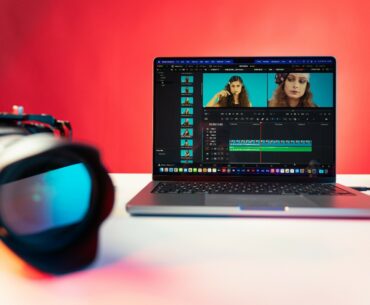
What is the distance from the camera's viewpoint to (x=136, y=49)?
2316 millimetres

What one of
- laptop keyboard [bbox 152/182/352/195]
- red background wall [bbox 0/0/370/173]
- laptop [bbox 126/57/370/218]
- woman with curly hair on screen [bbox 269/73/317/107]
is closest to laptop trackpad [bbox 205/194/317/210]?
laptop keyboard [bbox 152/182/352/195]

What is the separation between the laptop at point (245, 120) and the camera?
858mm

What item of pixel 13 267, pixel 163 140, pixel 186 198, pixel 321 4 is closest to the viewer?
pixel 13 267

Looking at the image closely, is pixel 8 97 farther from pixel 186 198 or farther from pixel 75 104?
pixel 186 198

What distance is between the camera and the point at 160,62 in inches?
34.8

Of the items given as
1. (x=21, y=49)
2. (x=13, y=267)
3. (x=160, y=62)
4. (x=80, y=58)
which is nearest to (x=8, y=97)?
(x=21, y=49)

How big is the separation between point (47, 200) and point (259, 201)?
34cm

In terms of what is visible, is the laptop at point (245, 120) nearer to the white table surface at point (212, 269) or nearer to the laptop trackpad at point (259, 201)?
the laptop trackpad at point (259, 201)

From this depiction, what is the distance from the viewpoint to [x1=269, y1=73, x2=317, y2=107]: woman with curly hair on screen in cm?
87

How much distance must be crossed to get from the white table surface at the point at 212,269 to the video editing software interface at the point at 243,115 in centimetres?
36

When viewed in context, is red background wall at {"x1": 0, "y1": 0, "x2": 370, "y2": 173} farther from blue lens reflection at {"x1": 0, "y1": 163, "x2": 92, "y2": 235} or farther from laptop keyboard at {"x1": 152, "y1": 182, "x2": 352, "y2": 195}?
blue lens reflection at {"x1": 0, "y1": 163, "x2": 92, "y2": 235}

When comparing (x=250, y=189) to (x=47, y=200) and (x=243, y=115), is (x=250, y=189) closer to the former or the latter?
(x=243, y=115)

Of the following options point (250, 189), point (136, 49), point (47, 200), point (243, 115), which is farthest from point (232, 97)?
point (136, 49)

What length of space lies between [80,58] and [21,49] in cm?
39
